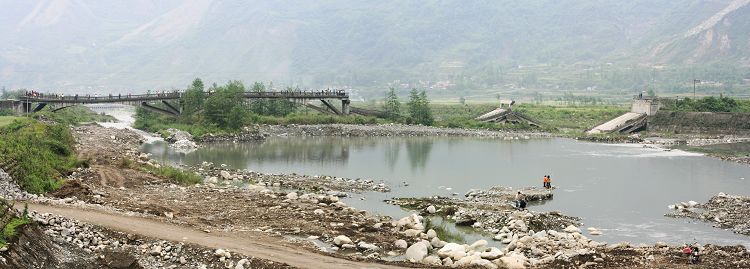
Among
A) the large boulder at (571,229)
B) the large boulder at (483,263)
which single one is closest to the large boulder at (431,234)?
the large boulder at (483,263)

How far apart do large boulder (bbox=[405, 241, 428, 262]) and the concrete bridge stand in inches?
2466

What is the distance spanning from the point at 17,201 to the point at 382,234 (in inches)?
536

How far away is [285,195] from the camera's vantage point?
43406mm

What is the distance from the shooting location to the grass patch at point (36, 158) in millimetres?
34312

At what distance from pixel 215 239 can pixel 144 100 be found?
71638 millimetres

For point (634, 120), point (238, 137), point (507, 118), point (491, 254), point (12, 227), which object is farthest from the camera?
point (507, 118)

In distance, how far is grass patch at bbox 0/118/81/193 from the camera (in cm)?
3431

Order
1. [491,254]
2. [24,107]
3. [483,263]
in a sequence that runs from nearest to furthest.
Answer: [483,263] < [491,254] < [24,107]

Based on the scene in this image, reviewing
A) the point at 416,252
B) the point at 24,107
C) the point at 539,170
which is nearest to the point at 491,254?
the point at 416,252

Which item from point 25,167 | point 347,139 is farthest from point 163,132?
point 25,167

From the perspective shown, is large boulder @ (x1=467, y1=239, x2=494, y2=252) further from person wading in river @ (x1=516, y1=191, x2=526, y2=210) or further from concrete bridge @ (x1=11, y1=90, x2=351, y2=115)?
concrete bridge @ (x1=11, y1=90, x2=351, y2=115)

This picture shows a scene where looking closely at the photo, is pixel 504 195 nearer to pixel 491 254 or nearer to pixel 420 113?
pixel 491 254

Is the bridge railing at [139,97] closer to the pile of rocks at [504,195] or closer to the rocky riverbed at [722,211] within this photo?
the pile of rocks at [504,195]

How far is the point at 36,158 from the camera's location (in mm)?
38469
